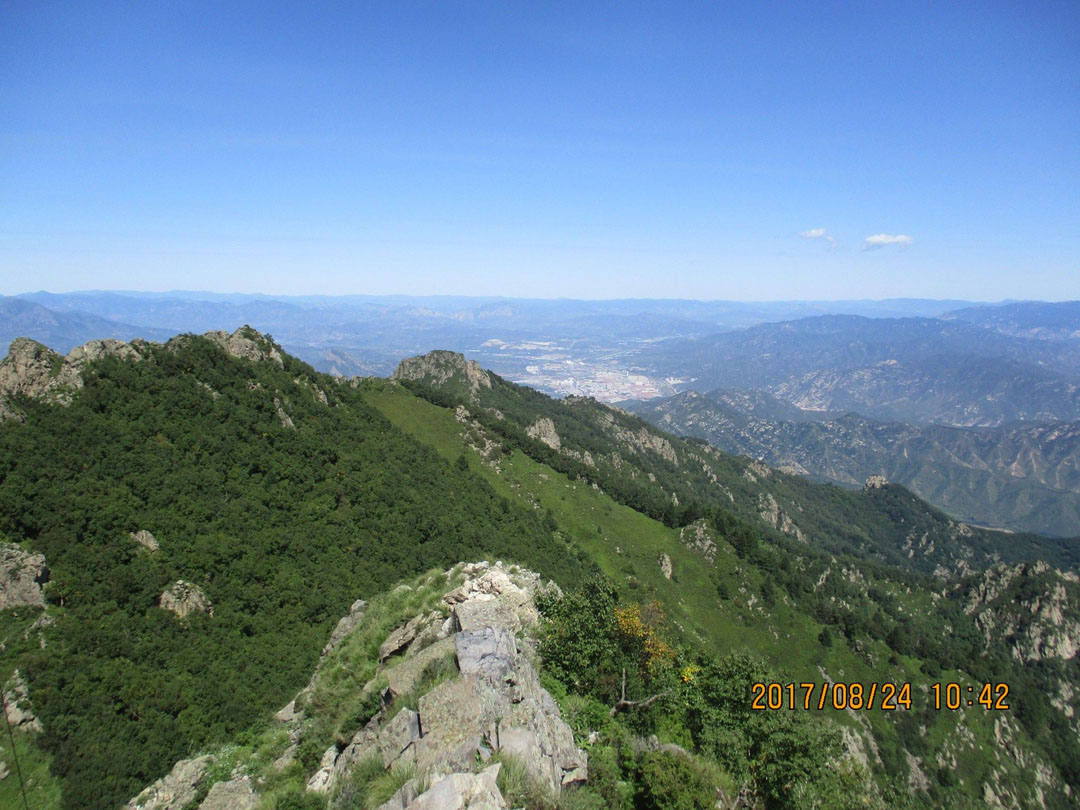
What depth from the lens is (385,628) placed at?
30.8 meters

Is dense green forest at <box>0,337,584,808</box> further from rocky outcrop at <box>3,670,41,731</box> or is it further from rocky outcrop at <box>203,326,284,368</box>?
rocky outcrop at <box>203,326,284,368</box>

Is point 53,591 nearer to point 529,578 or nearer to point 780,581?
point 529,578

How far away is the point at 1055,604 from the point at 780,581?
314 ft

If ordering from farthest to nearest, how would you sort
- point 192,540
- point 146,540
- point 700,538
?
point 700,538
point 192,540
point 146,540

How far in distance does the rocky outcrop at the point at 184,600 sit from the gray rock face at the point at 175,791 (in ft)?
68.0

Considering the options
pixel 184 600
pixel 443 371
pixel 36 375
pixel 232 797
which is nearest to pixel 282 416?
pixel 36 375

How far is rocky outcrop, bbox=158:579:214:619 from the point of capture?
4122cm

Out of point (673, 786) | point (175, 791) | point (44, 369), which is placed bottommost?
point (175, 791)

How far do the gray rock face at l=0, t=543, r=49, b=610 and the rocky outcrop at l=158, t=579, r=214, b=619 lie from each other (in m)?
7.59

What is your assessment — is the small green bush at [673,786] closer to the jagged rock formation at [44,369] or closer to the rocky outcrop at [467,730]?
the rocky outcrop at [467,730]

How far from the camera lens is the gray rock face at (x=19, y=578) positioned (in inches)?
1361

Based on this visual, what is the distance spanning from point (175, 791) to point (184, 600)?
75.1 feet

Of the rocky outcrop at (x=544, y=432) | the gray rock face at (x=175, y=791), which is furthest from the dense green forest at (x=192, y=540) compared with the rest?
the rocky outcrop at (x=544, y=432)

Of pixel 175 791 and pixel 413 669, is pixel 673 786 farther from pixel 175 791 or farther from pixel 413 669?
pixel 175 791
